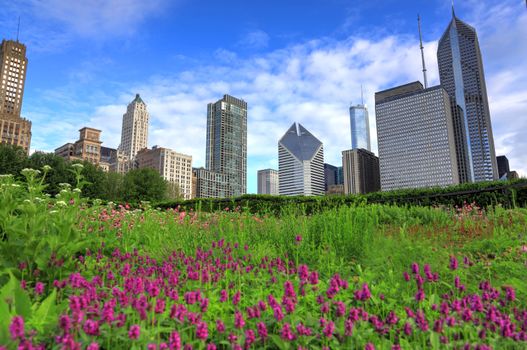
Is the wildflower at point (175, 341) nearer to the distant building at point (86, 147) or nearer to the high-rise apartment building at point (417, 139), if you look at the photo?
the distant building at point (86, 147)

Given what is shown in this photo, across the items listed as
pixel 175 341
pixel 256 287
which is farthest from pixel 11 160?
pixel 175 341

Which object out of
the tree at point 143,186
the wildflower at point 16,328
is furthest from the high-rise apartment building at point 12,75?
the wildflower at point 16,328

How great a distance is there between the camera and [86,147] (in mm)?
137625

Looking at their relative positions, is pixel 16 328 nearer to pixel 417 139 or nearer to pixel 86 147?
pixel 86 147

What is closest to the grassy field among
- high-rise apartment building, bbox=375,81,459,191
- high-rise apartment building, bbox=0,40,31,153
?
high-rise apartment building, bbox=0,40,31,153

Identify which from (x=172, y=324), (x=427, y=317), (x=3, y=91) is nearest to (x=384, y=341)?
(x=427, y=317)

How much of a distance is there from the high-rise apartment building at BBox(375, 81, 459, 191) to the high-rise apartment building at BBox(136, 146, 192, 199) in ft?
358

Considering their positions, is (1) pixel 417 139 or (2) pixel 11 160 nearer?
(2) pixel 11 160

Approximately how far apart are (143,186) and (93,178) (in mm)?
5708

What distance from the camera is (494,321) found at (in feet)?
6.93

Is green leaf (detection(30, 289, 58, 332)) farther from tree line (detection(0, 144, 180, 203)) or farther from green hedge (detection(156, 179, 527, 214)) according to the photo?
tree line (detection(0, 144, 180, 203))

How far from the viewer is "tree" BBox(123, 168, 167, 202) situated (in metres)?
39.2

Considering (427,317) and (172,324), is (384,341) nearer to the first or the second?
(427,317)

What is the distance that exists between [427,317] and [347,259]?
6.51 ft
